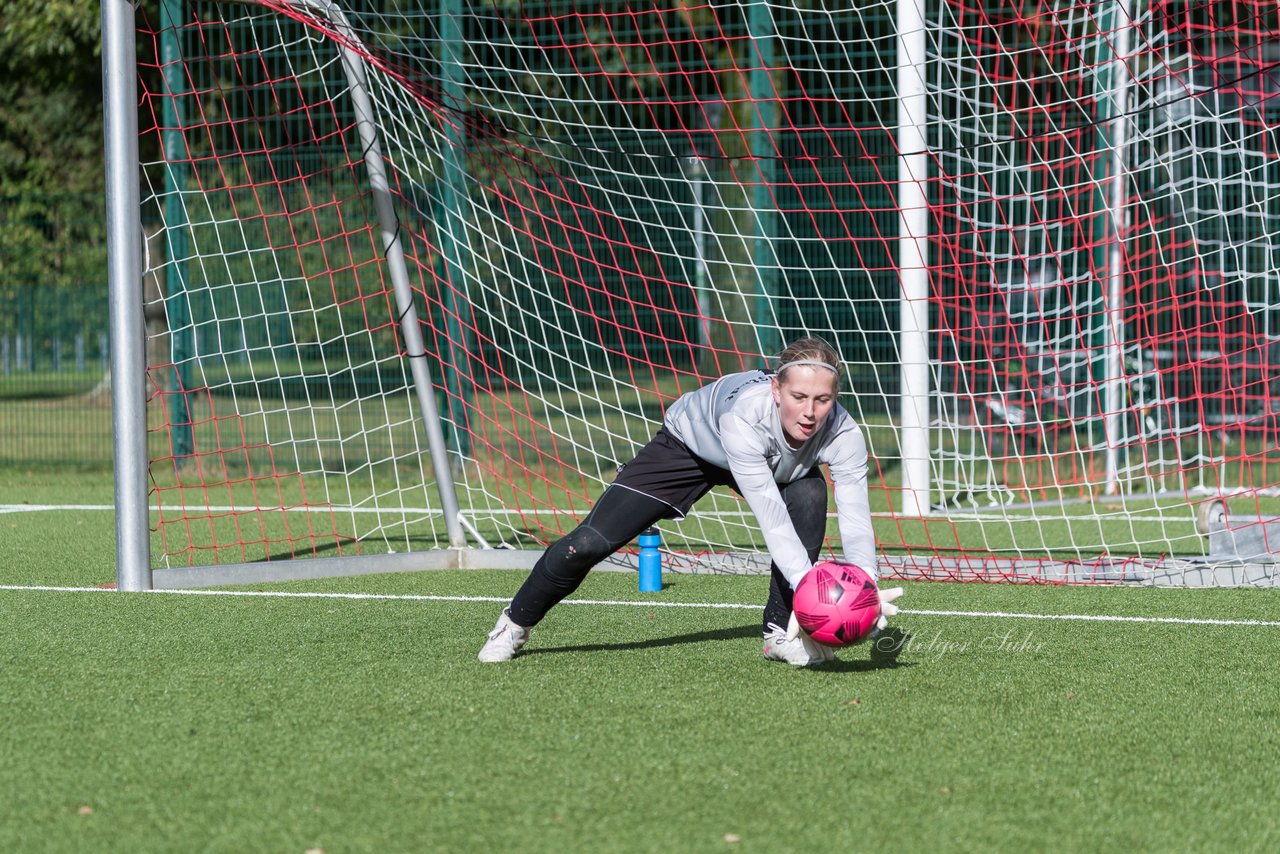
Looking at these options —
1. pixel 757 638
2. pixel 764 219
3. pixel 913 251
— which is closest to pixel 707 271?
pixel 764 219

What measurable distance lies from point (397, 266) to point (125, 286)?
1547 mm

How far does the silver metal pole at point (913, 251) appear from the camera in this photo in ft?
26.9

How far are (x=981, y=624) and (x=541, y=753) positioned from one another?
2532 mm

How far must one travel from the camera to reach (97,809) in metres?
3.47

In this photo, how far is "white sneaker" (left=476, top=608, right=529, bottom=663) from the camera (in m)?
5.19

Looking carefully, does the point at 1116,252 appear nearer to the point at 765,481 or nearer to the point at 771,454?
the point at 771,454

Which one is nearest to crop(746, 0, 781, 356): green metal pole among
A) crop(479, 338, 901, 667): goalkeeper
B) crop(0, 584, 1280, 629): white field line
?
crop(0, 584, 1280, 629): white field line

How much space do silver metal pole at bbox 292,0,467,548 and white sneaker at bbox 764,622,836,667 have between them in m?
2.98

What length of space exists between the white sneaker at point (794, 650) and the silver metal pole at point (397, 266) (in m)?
2.98

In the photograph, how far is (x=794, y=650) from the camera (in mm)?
5082

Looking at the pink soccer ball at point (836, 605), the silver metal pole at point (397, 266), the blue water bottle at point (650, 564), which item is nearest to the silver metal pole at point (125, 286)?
the silver metal pole at point (397, 266)

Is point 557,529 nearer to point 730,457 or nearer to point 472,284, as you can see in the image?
point 472,284

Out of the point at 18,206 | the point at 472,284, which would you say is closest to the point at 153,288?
the point at 18,206

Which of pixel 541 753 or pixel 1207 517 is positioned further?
pixel 1207 517
